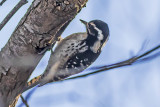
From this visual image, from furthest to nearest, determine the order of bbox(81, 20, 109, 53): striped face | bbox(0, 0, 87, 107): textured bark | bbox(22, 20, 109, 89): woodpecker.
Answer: bbox(81, 20, 109, 53): striped face → bbox(22, 20, 109, 89): woodpecker → bbox(0, 0, 87, 107): textured bark

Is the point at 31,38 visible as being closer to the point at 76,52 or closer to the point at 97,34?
the point at 76,52

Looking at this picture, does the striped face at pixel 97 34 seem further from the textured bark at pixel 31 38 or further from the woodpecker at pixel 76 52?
the textured bark at pixel 31 38

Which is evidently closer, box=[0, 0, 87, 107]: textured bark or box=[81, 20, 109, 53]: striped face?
box=[0, 0, 87, 107]: textured bark

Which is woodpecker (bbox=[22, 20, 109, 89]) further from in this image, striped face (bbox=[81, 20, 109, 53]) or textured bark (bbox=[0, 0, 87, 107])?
textured bark (bbox=[0, 0, 87, 107])

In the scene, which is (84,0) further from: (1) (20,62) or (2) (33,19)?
(1) (20,62)


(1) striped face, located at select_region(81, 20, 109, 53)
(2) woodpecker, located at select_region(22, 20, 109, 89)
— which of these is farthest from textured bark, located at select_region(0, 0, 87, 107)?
(1) striped face, located at select_region(81, 20, 109, 53)

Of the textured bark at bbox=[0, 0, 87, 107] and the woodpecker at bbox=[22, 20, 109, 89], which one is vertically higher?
the textured bark at bbox=[0, 0, 87, 107]

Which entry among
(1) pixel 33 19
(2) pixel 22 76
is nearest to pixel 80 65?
(2) pixel 22 76

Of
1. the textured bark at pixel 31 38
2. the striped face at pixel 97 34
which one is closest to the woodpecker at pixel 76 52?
the striped face at pixel 97 34
